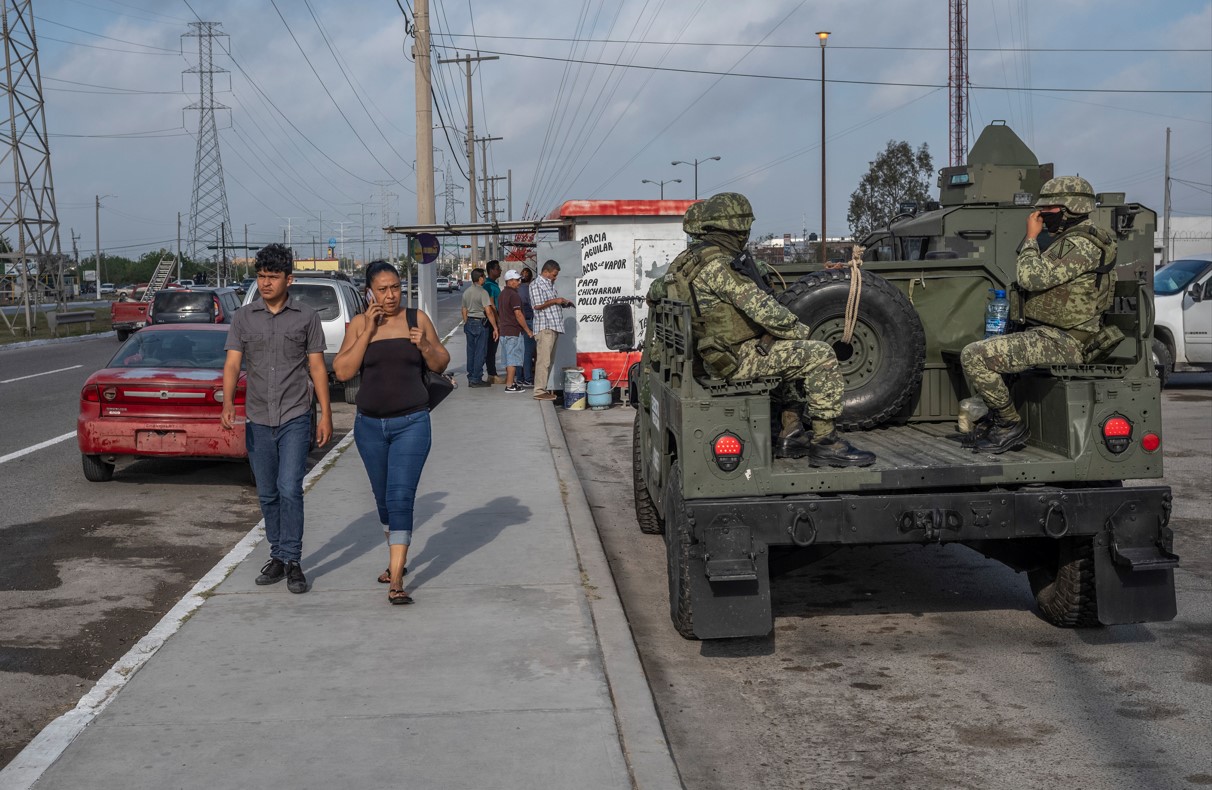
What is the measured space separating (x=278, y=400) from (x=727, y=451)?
8.58 feet

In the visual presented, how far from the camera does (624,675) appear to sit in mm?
5383

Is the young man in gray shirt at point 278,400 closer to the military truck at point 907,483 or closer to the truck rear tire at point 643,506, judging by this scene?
the military truck at point 907,483

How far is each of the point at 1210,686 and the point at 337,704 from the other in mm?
3727

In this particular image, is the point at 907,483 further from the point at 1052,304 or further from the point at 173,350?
the point at 173,350

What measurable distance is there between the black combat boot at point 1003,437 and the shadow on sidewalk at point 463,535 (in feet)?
10.3

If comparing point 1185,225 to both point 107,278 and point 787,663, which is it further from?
point 107,278

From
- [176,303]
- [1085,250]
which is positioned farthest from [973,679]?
[176,303]

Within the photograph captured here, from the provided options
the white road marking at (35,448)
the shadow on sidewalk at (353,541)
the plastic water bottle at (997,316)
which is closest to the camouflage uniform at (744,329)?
the plastic water bottle at (997,316)

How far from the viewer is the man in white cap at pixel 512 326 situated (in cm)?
1766

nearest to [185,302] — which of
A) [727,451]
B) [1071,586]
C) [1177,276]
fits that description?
[1177,276]

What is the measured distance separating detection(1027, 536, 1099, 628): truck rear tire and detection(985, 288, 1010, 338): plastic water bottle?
1.16m

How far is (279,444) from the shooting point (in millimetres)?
6879

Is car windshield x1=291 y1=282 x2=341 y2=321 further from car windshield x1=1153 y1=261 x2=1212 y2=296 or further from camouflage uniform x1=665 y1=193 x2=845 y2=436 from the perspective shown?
camouflage uniform x1=665 y1=193 x2=845 y2=436

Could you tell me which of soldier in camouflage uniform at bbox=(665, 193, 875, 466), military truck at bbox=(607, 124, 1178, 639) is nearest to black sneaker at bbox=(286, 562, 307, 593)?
military truck at bbox=(607, 124, 1178, 639)
